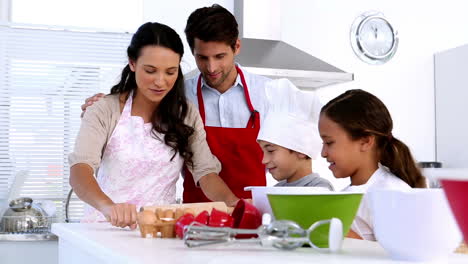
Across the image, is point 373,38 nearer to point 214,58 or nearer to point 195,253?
point 214,58

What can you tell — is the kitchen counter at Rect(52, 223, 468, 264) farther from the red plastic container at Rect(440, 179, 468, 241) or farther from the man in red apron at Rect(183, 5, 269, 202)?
the man in red apron at Rect(183, 5, 269, 202)

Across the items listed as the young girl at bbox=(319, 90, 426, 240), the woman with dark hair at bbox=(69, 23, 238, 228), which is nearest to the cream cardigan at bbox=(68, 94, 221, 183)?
the woman with dark hair at bbox=(69, 23, 238, 228)

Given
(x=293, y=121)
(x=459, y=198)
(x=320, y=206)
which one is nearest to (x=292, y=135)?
(x=293, y=121)

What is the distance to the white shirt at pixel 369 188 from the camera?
138 cm

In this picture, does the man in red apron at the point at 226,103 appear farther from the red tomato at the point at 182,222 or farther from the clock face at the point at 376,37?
the clock face at the point at 376,37

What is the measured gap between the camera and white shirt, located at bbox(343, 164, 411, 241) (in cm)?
138

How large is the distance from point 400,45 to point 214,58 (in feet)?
8.46

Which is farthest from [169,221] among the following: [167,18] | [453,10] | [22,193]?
[453,10]

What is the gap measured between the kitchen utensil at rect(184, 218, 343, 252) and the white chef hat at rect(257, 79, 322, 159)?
0.76 m

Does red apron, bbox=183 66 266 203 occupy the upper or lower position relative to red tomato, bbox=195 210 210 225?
upper

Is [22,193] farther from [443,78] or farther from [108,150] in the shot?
[443,78]

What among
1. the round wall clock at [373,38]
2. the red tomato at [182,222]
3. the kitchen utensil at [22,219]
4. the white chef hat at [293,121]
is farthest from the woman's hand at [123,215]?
the round wall clock at [373,38]

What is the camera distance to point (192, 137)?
6.55 ft

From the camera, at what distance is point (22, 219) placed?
2.89 meters
